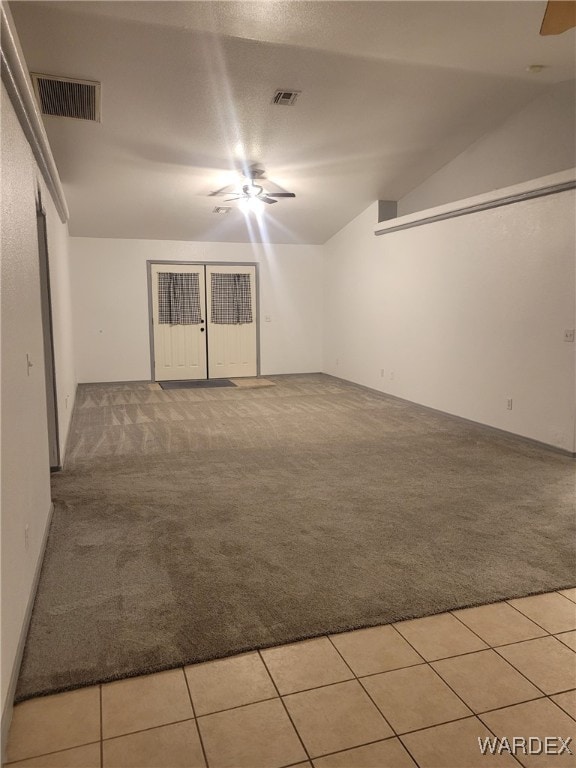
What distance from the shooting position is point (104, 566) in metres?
2.73

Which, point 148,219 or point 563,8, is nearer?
point 563,8

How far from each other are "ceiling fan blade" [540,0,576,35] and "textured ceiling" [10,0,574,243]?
8cm

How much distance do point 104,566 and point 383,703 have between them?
1.54 metres

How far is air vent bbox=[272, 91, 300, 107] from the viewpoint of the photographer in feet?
14.9

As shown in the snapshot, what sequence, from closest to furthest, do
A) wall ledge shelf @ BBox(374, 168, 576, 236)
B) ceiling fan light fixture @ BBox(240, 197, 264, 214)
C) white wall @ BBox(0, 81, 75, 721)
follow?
white wall @ BBox(0, 81, 75, 721) < wall ledge shelf @ BBox(374, 168, 576, 236) < ceiling fan light fixture @ BBox(240, 197, 264, 214)

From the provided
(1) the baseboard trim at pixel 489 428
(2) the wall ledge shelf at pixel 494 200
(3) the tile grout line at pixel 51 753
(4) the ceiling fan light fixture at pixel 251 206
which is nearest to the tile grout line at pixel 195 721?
(3) the tile grout line at pixel 51 753

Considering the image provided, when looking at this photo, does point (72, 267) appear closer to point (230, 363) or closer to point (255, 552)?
point (230, 363)

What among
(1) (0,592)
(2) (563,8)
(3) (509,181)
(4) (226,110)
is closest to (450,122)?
(3) (509,181)

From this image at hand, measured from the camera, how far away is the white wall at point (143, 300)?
880cm

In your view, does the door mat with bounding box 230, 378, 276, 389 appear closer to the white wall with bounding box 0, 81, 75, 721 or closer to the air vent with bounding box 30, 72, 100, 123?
the air vent with bounding box 30, 72, 100, 123

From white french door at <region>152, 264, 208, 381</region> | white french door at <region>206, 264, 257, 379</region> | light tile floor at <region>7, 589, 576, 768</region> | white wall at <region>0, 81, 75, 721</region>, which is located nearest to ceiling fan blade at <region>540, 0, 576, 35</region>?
white wall at <region>0, 81, 75, 721</region>

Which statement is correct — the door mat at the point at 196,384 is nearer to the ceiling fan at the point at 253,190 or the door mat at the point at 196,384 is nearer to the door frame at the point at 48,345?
the ceiling fan at the point at 253,190

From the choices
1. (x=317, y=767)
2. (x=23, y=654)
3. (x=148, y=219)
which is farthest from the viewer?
(x=148, y=219)

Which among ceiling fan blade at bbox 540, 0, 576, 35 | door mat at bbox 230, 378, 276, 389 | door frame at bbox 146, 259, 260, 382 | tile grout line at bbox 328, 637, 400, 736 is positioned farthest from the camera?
door frame at bbox 146, 259, 260, 382
